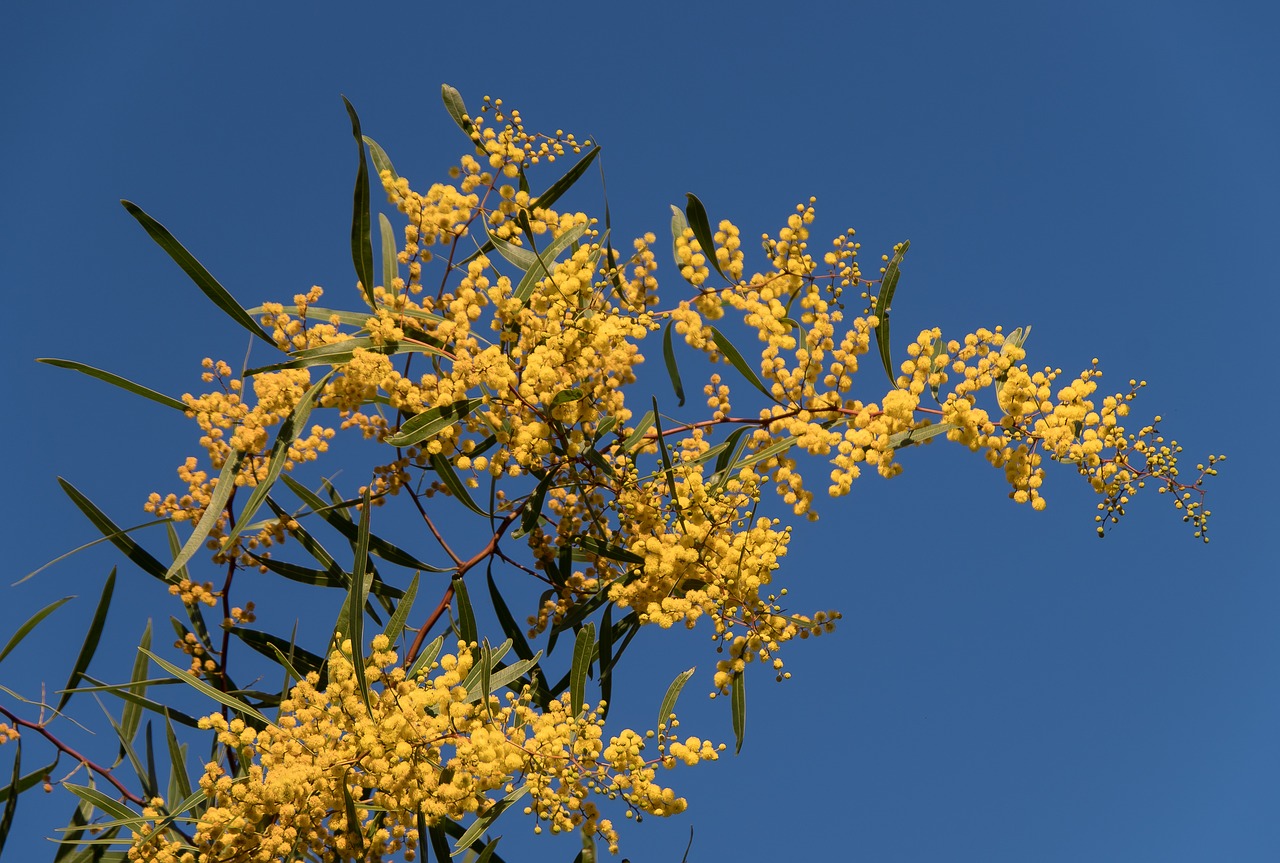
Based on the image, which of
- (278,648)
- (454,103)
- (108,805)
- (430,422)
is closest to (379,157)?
(454,103)

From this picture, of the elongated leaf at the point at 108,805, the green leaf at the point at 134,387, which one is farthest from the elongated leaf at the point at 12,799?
the green leaf at the point at 134,387

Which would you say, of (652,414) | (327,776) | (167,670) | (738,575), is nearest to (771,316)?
(652,414)

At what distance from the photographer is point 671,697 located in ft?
9.02

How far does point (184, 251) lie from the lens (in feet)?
9.43

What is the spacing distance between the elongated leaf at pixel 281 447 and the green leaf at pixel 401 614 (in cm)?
49

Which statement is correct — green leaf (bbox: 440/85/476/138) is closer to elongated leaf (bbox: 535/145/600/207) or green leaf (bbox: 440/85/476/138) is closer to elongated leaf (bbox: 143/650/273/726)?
elongated leaf (bbox: 535/145/600/207)

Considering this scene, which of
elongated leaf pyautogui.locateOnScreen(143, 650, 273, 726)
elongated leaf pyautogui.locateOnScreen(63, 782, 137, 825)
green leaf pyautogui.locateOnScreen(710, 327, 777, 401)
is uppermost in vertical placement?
green leaf pyautogui.locateOnScreen(710, 327, 777, 401)

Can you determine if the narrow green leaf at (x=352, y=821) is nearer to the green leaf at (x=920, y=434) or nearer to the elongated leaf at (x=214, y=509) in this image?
the elongated leaf at (x=214, y=509)

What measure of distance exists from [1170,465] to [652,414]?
54.1 inches

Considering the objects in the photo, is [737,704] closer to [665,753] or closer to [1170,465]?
[665,753]

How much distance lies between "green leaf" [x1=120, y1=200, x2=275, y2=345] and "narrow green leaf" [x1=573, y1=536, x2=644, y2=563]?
102cm

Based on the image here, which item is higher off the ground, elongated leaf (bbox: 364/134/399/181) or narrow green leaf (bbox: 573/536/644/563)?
elongated leaf (bbox: 364/134/399/181)

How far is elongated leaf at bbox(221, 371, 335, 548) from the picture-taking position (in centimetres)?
265

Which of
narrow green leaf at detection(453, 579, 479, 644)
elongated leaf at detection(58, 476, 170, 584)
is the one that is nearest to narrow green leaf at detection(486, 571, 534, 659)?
narrow green leaf at detection(453, 579, 479, 644)
